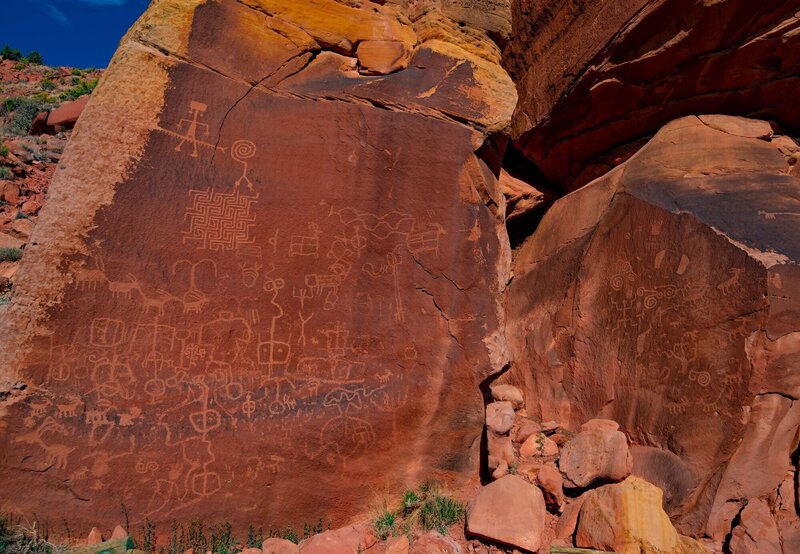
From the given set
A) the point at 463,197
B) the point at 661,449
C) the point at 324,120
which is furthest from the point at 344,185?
the point at 661,449

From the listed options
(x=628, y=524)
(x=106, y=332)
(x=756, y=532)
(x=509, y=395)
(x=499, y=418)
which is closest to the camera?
(x=628, y=524)

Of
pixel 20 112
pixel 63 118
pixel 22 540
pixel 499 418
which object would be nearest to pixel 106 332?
pixel 22 540

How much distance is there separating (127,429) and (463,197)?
3.02m

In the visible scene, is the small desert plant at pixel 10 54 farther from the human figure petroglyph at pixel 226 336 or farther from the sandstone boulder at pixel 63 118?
Result: the human figure petroglyph at pixel 226 336

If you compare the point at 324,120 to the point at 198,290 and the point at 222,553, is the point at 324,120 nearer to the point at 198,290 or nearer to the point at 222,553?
the point at 198,290

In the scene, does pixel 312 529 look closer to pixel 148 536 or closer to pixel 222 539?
pixel 222 539

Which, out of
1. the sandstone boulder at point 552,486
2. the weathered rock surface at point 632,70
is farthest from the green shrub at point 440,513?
the weathered rock surface at point 632,70

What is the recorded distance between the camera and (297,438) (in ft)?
11.9

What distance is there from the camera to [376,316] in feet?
13.3

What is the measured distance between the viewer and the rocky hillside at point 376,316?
3.21 m

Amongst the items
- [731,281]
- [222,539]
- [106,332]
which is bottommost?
[222,539]

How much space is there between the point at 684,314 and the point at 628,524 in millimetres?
1866

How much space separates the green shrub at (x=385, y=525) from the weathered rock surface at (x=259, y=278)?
0.66 ft

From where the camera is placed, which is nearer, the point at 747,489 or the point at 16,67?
the point at 747,489
